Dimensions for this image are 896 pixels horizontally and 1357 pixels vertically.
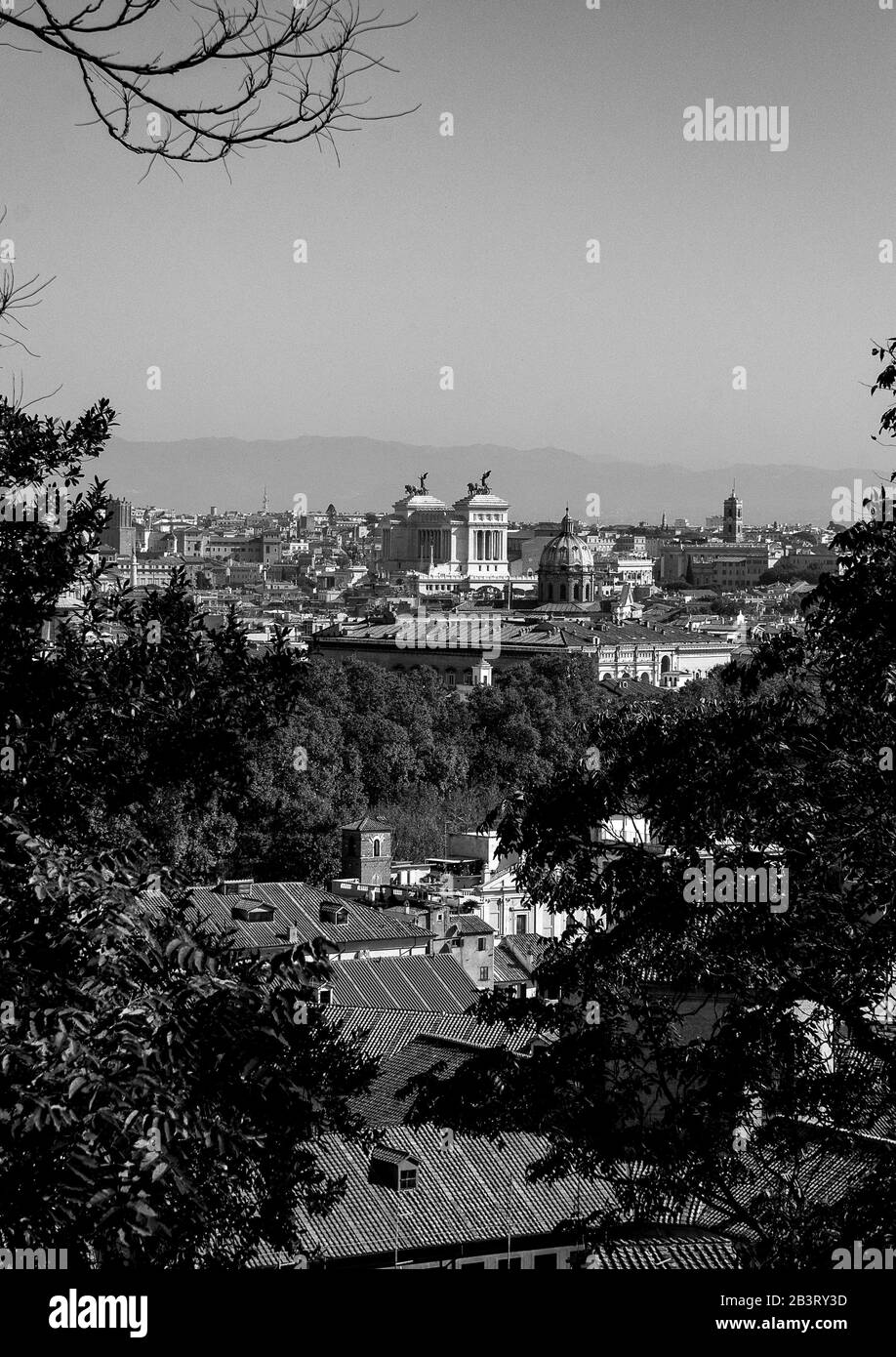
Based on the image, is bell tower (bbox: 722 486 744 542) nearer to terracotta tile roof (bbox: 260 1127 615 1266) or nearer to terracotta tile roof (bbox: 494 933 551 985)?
terracotta tile roof (bbox: 494 933 551 985)

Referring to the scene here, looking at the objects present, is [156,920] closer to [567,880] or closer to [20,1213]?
[20,1213]

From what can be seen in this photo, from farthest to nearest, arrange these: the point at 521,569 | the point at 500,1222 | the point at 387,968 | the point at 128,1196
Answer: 1. the point at 521,569
2. the point at 387,968
3. the point at 500,1222
4. the point at 128,1196

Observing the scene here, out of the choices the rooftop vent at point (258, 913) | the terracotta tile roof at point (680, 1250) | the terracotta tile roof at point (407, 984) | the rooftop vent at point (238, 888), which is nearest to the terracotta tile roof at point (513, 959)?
the terracotta tile roof at point (407, 984)

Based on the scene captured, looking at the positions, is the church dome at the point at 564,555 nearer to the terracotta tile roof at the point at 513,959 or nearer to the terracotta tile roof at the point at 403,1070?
the terracotta tile roof at the point at 513,959

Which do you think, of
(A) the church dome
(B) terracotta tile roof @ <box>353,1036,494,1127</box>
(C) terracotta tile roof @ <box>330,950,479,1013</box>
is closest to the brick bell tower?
(C) terracotta tile roof @ <box>330,950,479,1013</box>

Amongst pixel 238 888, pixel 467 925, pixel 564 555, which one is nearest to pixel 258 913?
pixel 238 888

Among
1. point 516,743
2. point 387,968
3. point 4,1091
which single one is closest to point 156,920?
point 4,1091

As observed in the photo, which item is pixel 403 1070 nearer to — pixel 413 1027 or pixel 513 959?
pixel 413 1027
